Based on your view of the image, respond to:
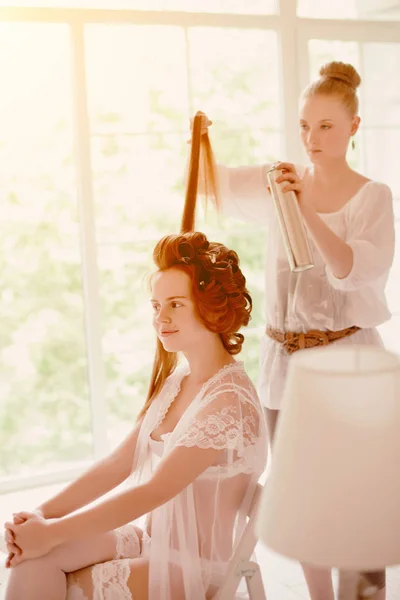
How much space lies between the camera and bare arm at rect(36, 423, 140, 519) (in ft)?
5.49

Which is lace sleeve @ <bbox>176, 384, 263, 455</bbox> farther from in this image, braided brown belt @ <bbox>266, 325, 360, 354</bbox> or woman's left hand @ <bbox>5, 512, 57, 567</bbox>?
braided brown belt @ <bbox>266, 325, 360, 354</bbox>

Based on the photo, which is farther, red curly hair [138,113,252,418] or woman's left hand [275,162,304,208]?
woman's left hand [275,162,304,208]

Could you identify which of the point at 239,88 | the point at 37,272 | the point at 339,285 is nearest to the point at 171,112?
the point at 239,88

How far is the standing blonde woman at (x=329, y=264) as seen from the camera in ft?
6.70

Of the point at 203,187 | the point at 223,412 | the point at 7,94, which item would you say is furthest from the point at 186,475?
→ the point at 7,94

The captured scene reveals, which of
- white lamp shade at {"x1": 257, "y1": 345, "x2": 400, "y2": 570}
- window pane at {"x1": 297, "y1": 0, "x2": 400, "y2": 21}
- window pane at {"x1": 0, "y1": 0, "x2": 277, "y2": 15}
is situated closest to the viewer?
white lamp shade at {"x1": 257, "y1": 345, "x2": 400, "y2": 570}

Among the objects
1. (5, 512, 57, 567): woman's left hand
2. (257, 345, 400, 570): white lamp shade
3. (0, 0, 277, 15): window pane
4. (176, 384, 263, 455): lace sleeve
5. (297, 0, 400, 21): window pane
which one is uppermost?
(297, 0, 400, 21): window pane

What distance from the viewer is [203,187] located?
219 centimetres

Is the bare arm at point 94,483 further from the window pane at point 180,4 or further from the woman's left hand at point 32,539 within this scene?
the window pane at point 180,4

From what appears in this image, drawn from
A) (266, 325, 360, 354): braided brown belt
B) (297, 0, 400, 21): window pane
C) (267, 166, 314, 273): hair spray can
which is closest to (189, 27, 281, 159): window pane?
(297, 0, 400, 21): window pane

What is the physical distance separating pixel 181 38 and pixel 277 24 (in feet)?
1.43

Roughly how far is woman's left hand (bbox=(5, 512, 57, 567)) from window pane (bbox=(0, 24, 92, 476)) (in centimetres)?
389

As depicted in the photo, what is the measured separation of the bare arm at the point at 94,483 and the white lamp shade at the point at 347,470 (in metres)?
0.89

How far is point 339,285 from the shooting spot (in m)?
2.01
